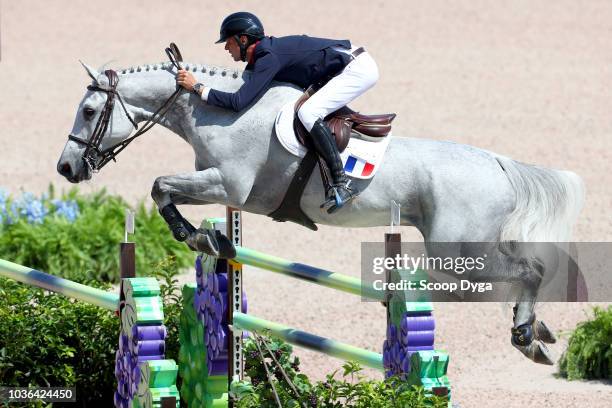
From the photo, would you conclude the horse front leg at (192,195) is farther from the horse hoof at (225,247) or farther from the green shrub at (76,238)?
the green shrub at (76,238)

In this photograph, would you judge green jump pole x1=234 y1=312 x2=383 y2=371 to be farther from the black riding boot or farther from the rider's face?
the rider's face

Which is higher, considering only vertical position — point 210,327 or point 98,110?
point 98,110

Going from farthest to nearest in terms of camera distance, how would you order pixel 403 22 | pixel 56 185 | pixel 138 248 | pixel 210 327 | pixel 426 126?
pixel 403 22, pixel 426 126, pixel 56 185, pixel 138 248, pixel 210 327

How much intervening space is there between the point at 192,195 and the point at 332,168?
0.67 metres

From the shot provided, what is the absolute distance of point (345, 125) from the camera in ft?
20.0

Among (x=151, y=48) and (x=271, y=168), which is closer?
(x=271, y=168)

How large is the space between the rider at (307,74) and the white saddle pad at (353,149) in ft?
0.27

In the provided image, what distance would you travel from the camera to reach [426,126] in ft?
47.9

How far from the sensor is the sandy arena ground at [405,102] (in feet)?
29.8

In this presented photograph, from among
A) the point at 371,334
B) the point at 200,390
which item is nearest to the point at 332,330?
the point at 371,334

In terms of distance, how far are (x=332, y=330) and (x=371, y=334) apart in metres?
0.29

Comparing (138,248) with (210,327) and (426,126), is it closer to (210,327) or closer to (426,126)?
(210,327)

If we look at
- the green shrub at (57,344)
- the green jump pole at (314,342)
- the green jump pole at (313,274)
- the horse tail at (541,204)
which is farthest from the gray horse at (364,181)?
the green shrub at (57,344)

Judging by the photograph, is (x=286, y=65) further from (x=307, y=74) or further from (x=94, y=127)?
(x=94, y=127)
